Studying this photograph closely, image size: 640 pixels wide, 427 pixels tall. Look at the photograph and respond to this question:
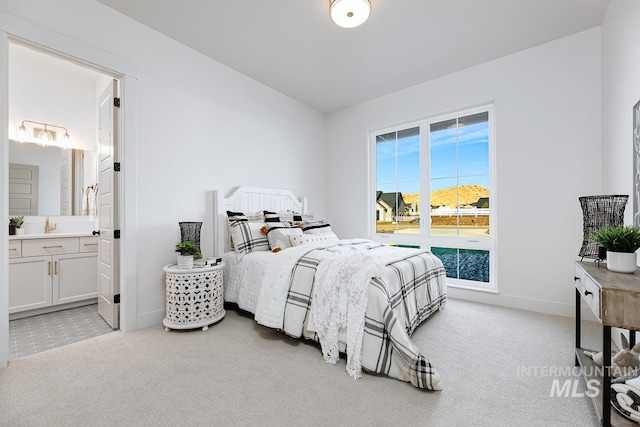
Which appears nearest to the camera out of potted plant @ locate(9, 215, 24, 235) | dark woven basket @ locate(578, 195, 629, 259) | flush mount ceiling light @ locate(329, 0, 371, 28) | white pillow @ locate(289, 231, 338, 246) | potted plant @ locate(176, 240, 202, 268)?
dark woven basket @ locate(578, 195, 629, 259)

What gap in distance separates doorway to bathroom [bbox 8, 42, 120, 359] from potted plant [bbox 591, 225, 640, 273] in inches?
137

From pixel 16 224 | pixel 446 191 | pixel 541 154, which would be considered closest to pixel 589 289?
pixel 541 154

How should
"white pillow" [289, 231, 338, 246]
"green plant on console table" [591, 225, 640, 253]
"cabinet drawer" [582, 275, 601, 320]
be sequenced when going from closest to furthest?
"cabinet drawer" [582, 275, 601, 320] → "green plant on console table" [591, 225, 640, 253] → "white pillow" [289, 231, 338, 246]

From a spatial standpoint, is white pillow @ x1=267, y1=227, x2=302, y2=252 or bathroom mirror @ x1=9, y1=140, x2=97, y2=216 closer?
white pillow @ x1=267, y1=227, x2=302, y2=252

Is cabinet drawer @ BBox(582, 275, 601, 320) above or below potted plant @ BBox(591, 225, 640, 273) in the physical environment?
below

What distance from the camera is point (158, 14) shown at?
8.30 feet

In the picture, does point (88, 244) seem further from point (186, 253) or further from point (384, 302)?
point (384, 302)

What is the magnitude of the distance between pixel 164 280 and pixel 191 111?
175cm

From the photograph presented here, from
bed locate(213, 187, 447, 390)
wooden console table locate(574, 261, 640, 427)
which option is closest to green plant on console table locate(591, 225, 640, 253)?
wooden console table locate(574, 261, 640, 427)

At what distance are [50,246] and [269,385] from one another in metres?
3.01

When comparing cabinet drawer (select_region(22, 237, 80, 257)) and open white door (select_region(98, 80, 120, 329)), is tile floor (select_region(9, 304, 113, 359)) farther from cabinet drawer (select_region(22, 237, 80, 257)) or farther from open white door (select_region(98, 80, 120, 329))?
cabinet drawer (select_region(22, 237, 80, 257))

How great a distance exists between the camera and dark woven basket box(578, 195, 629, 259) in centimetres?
170

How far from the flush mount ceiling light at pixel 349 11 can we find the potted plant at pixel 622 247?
7.11 ft

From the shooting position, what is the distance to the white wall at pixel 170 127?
2398 millimetres
